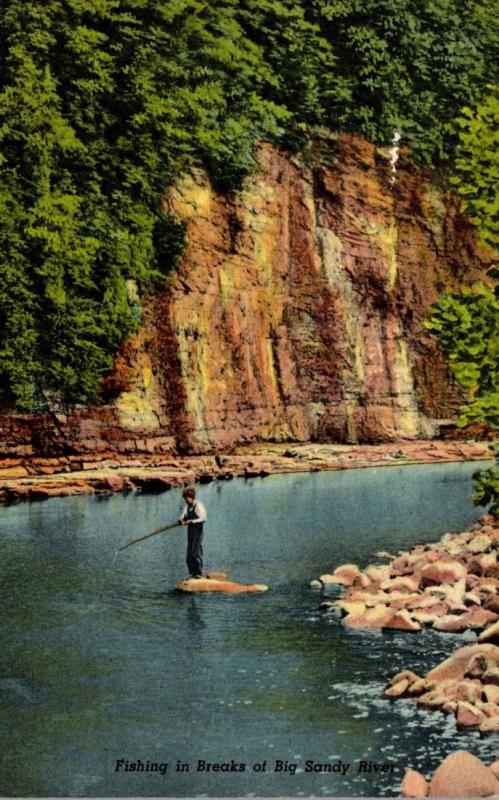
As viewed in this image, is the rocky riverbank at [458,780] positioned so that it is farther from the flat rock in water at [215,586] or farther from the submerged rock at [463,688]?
the flat rock in water at [215,586]

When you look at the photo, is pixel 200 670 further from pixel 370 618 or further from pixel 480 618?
pixel 480 618

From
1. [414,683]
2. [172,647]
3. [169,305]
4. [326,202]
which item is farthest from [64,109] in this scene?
[414,683]

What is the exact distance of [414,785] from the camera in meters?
7.38

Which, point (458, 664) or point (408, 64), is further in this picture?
point (408, 64)

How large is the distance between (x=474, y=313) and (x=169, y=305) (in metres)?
18.1

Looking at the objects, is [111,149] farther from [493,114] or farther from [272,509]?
[493,114]

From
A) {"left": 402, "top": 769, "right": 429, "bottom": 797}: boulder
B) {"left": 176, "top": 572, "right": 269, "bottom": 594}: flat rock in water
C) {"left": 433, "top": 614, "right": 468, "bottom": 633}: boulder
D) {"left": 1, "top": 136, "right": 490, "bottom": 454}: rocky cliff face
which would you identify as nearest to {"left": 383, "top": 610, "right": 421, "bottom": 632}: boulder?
{"left": 433, "top": 614, "right": 468, "bottom": 633}: boulder

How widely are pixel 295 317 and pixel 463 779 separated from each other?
24.2m

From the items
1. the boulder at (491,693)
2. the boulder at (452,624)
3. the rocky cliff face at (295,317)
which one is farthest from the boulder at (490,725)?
the rocky cliff face at (295,317)

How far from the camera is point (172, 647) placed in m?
10.8

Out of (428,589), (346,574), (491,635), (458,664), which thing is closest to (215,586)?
(346,574)

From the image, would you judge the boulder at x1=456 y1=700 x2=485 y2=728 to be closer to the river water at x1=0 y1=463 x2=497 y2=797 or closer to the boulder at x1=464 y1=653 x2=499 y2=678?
the river water at x1=0 y1=463 x2=497 y2=797

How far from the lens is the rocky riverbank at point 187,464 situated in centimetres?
2370

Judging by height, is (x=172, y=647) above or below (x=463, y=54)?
below
